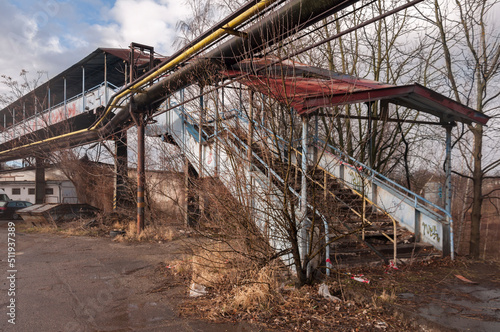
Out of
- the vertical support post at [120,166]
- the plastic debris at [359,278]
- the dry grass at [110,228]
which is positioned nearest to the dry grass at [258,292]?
the plastic debris at [359,278]

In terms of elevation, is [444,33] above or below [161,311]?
above

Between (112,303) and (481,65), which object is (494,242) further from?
(112,303)

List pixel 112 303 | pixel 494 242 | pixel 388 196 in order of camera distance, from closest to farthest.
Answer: pixel 112 303 → pixel 388 196 → pixel 494 242

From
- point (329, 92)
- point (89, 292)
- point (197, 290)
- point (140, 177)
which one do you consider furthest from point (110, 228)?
point (329, 92)

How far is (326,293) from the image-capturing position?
17.1 ft

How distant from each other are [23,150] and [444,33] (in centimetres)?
2307

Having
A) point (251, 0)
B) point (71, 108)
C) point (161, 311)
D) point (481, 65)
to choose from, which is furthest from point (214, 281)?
point (71, 108)

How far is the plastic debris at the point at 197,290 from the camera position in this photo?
18.5ft

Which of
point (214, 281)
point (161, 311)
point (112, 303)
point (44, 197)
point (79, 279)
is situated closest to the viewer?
point (161, 311)

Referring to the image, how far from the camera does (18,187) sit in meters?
26.4

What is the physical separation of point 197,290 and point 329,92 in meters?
3.94

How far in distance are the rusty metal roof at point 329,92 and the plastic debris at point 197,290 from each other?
335 cm

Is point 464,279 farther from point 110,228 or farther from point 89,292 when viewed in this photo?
point 110,228

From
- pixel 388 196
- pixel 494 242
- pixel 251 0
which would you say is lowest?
pixel 494 242
